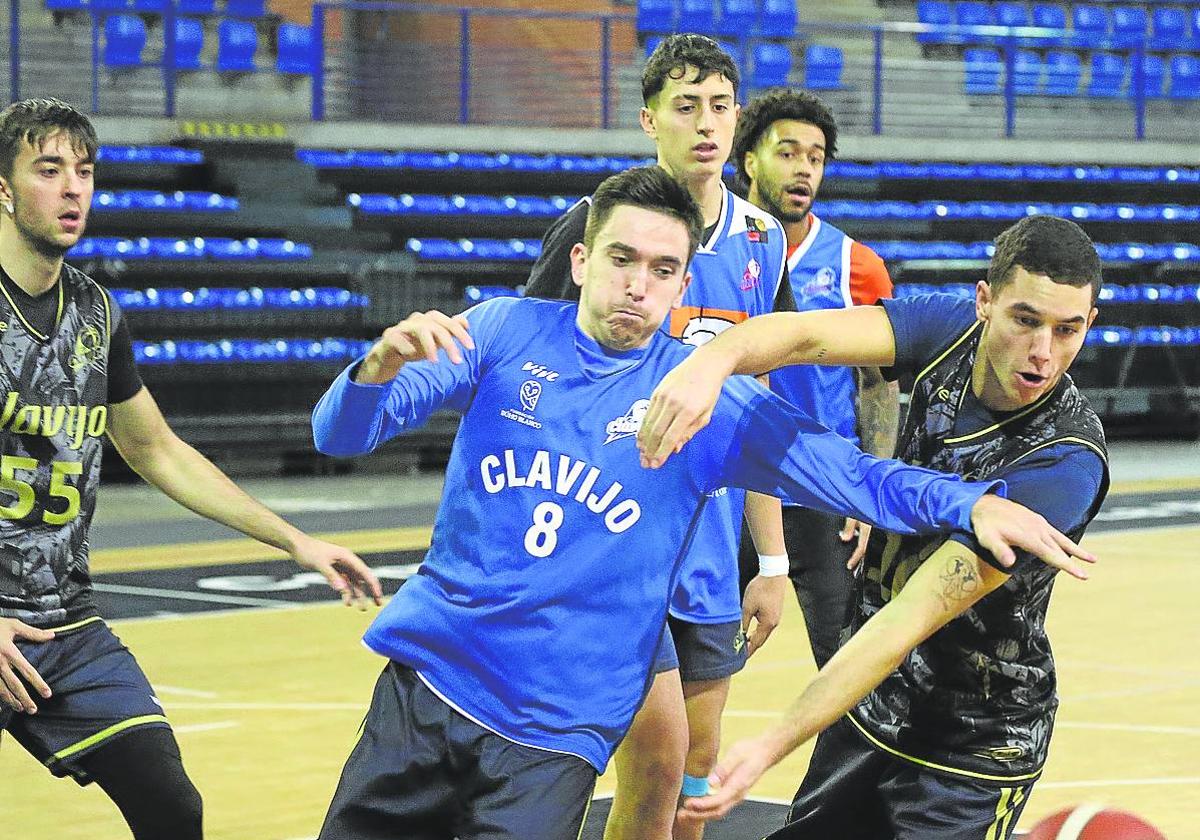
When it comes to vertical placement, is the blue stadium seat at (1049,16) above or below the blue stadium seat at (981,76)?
above

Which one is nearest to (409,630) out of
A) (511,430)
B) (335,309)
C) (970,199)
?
(511,430)

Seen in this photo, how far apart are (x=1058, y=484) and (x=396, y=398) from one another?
1.23 m

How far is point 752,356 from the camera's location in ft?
12.0

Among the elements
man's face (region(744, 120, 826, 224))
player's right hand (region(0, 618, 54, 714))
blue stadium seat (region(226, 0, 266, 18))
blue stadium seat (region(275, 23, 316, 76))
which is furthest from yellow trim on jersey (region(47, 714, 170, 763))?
blue stadium seat (region(226, 0, 266, 18))

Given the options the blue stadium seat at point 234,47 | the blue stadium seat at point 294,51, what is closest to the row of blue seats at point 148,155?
the blue stadium seat at point 234,47

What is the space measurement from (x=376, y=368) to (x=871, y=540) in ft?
4.04

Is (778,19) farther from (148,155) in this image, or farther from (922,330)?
(922,330)

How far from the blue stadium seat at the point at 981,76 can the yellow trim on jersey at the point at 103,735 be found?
1860cm

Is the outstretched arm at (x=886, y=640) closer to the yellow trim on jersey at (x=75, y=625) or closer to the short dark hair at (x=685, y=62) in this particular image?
the yellow trim on jersey at (x=75, y=625)

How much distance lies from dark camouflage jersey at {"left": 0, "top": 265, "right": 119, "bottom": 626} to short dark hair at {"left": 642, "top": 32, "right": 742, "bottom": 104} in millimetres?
1611

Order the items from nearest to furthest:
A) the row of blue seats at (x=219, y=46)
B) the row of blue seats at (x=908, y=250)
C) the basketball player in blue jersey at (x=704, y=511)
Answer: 1. the basketball player in blue jersey at (x=704, y=511)
2. the row of blue seats at (x=908, y=250)
3. the row of blue seats at (x=219, y=46)

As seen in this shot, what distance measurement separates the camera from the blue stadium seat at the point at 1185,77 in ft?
76.0

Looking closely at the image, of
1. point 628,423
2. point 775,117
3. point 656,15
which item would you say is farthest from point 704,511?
point 656,15

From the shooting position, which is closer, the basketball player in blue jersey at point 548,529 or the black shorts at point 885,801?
the basketball player in blue jersey at point 548,529
